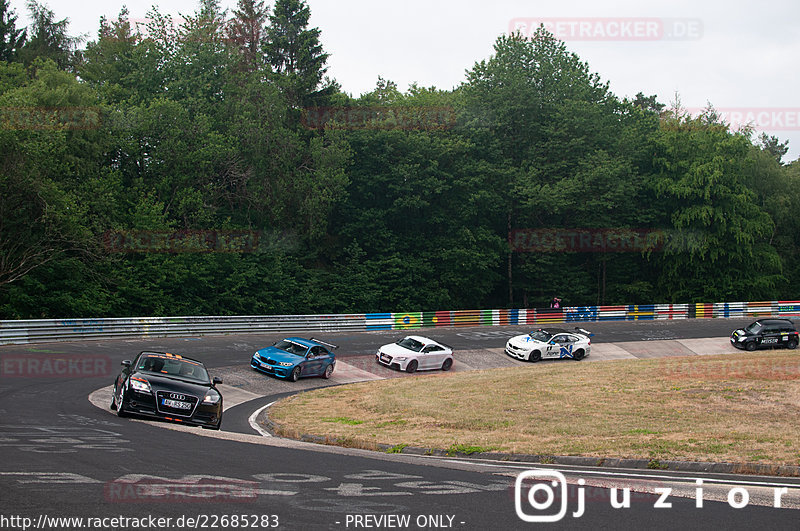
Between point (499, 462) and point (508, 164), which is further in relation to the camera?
point (508, 164)

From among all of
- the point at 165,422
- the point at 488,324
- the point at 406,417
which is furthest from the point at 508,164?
the point at 165,422

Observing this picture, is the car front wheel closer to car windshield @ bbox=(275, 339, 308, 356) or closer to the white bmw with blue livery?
car windshield @ bbox=(275, 339, 308, 356)

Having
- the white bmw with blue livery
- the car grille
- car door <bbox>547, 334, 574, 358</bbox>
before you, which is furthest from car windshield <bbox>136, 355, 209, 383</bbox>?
car door <bbox>547, 334, 574, 358</bbox>

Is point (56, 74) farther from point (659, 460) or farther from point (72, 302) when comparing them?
point (659, 460)

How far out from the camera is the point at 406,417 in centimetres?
1848

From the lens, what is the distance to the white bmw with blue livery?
35250mm

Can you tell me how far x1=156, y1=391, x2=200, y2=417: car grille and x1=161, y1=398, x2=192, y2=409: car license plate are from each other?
0.04 metres

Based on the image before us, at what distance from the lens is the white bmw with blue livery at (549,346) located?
35.2 metres

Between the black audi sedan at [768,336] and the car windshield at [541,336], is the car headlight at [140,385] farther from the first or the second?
the black audi sedan at [768,336]

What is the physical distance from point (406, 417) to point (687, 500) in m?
10.9

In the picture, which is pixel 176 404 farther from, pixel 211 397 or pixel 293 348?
pixel 293 348

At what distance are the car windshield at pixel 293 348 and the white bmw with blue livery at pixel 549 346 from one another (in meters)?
12.4

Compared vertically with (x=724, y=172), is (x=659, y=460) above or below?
below

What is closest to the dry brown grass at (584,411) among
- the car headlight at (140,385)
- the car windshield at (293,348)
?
the car windshield at (293,348)
